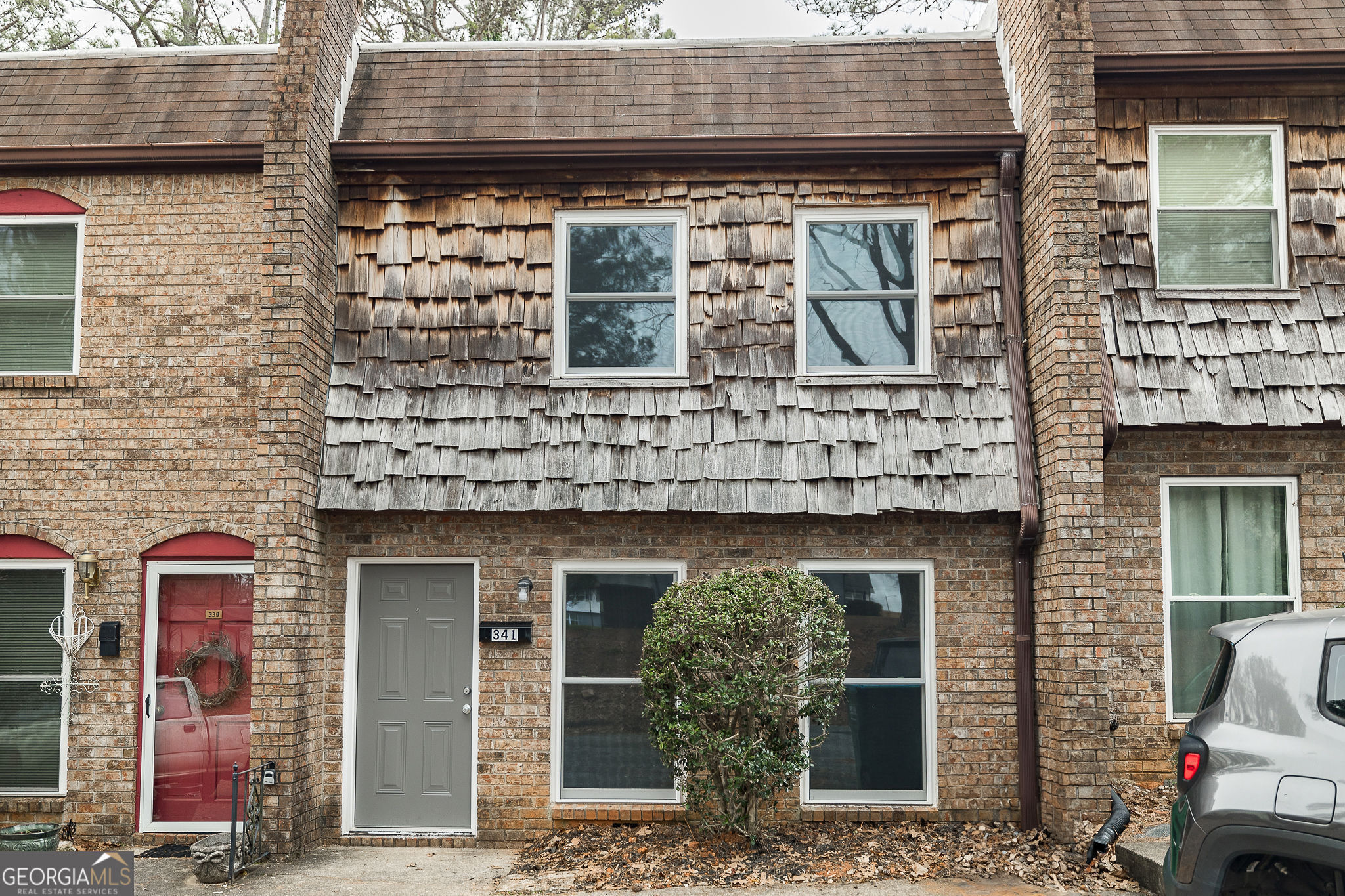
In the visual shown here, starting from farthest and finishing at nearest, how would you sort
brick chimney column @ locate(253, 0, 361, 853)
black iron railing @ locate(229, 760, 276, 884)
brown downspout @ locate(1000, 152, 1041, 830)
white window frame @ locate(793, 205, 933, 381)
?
white window frame @ locate(793, 205, 933, 381) → brown downspout @ locate(1000, 152, 1041, 830) → brick chimney column @ locate(253, 0, 361, 853) → black iron railing @ locate(229, 760, 276, 884)

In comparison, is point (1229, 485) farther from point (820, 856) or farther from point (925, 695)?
point (820, 856)

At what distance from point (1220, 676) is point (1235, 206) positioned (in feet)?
16.3

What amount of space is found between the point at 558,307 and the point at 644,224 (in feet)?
3.21

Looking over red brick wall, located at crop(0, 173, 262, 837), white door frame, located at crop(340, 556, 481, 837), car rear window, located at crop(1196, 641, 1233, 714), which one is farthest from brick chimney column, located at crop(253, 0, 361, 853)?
car rear window, located at crop(1196, 641, 1233, 714)

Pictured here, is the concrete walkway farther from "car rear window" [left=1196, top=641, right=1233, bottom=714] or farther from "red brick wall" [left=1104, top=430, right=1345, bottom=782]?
"car rear window" [left=1196, top=641, right=1233, bottom=714]

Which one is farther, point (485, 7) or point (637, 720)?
point (485, 7)

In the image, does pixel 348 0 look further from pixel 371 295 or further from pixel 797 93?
pixel 797 93

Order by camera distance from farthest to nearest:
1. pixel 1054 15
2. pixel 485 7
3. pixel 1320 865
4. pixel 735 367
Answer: pixel 485 7, pixel 735 367, pixel 1054 15, pixel 1320 865

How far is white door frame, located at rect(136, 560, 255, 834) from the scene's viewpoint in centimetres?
776

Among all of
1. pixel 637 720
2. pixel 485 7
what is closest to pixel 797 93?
pixel 637 720

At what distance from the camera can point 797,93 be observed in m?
8.77

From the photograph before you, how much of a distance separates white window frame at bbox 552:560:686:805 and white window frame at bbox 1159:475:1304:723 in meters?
3.57

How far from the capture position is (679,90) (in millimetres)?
8844

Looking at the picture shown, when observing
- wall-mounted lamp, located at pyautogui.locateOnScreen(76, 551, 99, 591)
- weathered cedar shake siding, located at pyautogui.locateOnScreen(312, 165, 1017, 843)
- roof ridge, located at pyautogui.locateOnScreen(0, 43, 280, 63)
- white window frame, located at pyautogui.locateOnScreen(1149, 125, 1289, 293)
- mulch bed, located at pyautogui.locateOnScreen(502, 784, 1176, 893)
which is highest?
roof ridge, located at pyautogui.locateOnScreen(0, 43, 280, 63)
